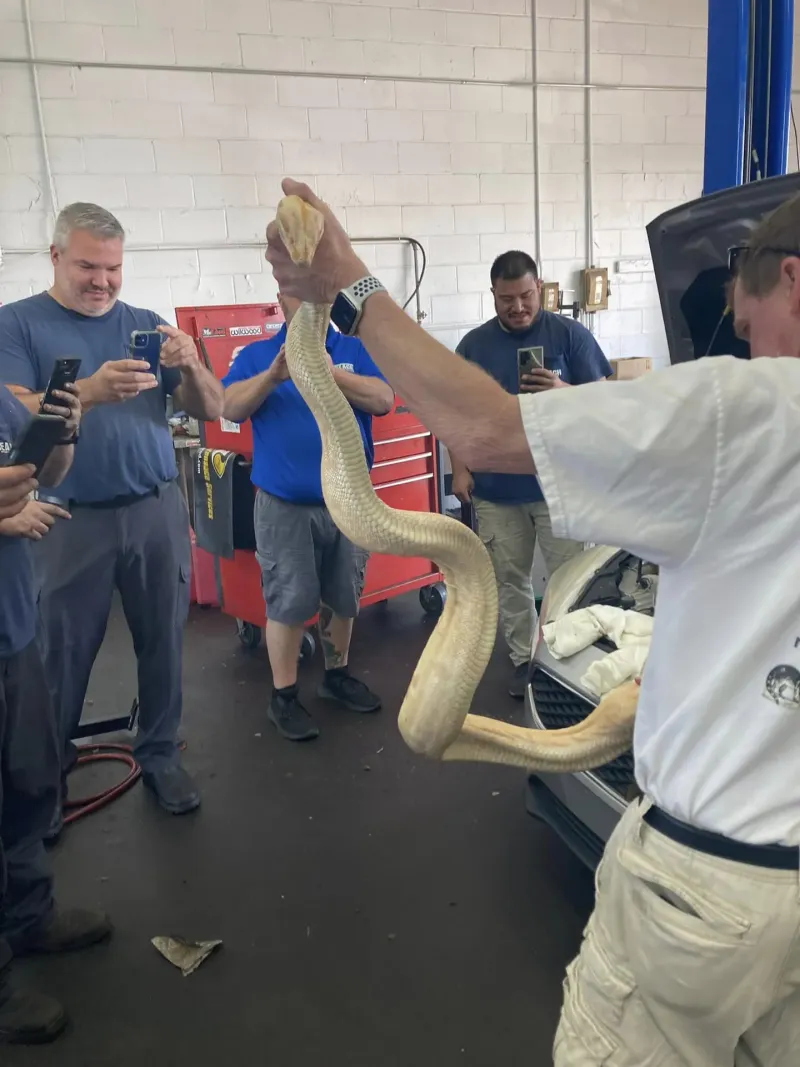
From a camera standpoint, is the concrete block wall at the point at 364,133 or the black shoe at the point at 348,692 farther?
the concrete block wall at the point at 364,133

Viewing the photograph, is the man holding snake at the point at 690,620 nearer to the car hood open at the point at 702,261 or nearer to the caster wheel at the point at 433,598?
the car hood open at the point at 702,261

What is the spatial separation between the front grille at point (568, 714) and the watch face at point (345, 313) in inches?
53.5

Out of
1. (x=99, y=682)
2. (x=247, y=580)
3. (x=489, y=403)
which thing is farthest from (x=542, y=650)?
(x=99, y=682)

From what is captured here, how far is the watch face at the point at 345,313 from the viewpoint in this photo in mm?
971

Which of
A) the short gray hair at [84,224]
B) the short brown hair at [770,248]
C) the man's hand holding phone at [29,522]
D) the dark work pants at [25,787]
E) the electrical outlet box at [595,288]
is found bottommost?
the dark work pants at [25,787]

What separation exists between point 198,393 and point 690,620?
232 centimetres

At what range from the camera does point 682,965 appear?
3.10ft

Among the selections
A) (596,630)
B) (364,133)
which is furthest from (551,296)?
(596,630)

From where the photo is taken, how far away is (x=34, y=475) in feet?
6.50

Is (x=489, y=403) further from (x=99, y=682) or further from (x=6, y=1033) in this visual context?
(x=99, y=682)

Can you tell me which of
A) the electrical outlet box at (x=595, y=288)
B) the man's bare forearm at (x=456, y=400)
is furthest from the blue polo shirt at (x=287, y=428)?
the electrical outlet box at (x=595, y=288)

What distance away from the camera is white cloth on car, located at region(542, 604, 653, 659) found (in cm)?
217

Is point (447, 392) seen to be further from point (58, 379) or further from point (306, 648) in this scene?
point (306, 648)

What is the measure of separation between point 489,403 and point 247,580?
3563mm
